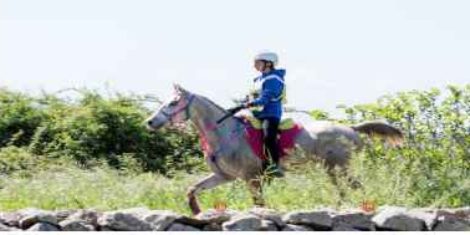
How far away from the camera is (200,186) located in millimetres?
14055

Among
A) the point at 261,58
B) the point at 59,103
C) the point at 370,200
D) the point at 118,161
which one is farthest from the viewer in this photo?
the point at 59,103

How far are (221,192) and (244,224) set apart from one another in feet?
15.4

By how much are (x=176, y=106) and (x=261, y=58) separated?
1164 mm

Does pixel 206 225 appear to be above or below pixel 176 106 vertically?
below

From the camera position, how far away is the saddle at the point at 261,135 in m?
14.6

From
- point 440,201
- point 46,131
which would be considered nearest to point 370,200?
point 440,201

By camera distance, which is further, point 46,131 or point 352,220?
point 46,131

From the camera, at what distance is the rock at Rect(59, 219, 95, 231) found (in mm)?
10570

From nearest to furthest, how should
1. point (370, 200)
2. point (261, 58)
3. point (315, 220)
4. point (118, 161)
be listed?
1. point (315, 220)
2. point (370, 200)
3. point (261, 58)
4. point (118, 161)

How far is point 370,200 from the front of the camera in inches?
467

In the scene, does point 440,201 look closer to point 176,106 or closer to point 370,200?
point 370,200

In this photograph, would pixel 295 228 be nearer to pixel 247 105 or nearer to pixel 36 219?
pixel 36 219

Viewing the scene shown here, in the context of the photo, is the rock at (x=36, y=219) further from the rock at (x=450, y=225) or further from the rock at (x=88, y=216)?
the rock at (x=450, y=225)

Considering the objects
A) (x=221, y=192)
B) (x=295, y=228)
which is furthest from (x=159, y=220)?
(x=221, y=192)
